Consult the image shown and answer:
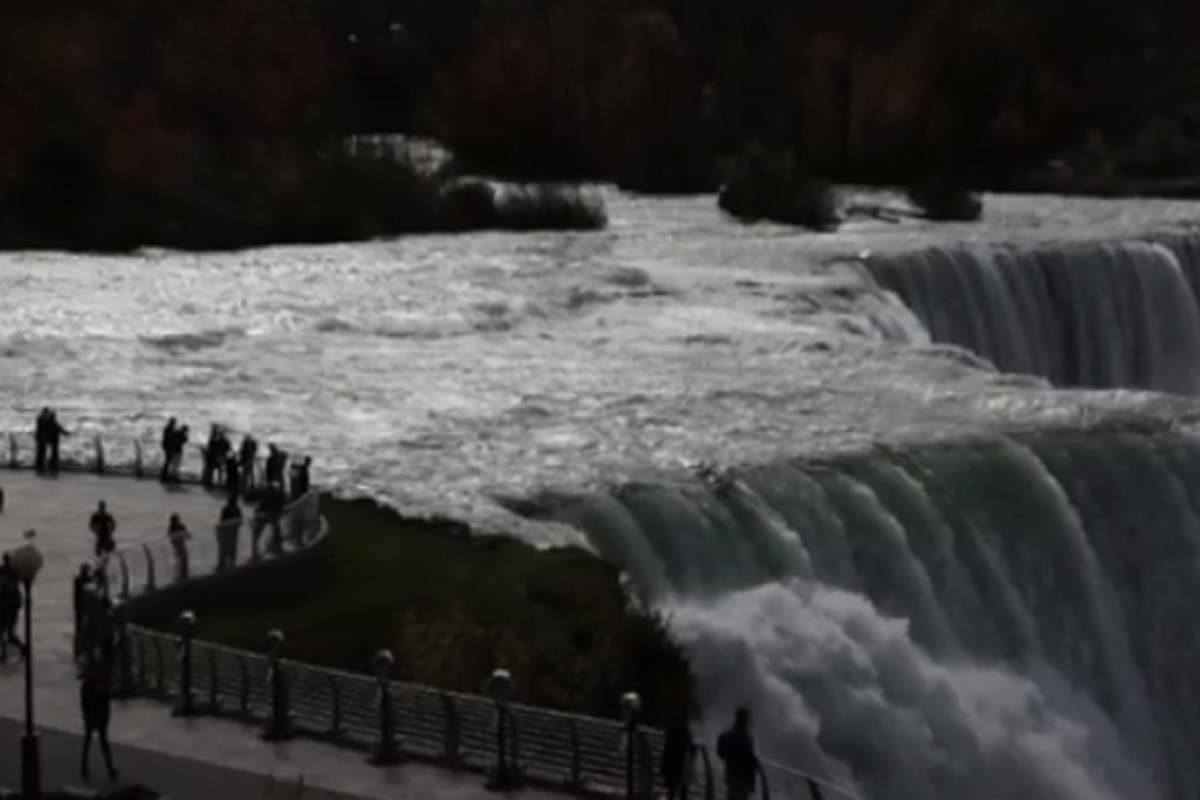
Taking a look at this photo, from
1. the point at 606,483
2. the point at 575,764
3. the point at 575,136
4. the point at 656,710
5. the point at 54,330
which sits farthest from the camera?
the point at 575,136

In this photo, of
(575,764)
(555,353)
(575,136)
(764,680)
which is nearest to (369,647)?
(764,680)

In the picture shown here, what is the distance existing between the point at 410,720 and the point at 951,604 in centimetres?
1012

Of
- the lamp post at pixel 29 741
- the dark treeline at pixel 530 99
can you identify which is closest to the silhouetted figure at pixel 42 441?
the lamp post at pixel 29 741

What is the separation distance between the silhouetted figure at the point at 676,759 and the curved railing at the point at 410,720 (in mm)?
180

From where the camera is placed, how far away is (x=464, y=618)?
2578cm

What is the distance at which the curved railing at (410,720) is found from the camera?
1972 cm

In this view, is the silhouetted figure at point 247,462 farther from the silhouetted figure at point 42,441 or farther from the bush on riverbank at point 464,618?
the bush on riverbank at point 464,618

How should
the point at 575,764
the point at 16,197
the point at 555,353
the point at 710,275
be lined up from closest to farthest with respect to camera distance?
the point at 575,764, the point at 555,353, the point at 710,275, the point at 16,197

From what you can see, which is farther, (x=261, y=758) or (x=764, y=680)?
(x=764, y=680)

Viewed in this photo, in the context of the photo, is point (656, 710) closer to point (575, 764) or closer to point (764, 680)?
point (764, 680)

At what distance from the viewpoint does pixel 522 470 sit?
34.4m

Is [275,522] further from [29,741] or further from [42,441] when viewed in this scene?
[42,441]

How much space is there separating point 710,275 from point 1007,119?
1868 inches

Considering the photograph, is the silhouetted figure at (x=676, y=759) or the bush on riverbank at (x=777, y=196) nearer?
the silhouetted figure at (x=676, y=759)
